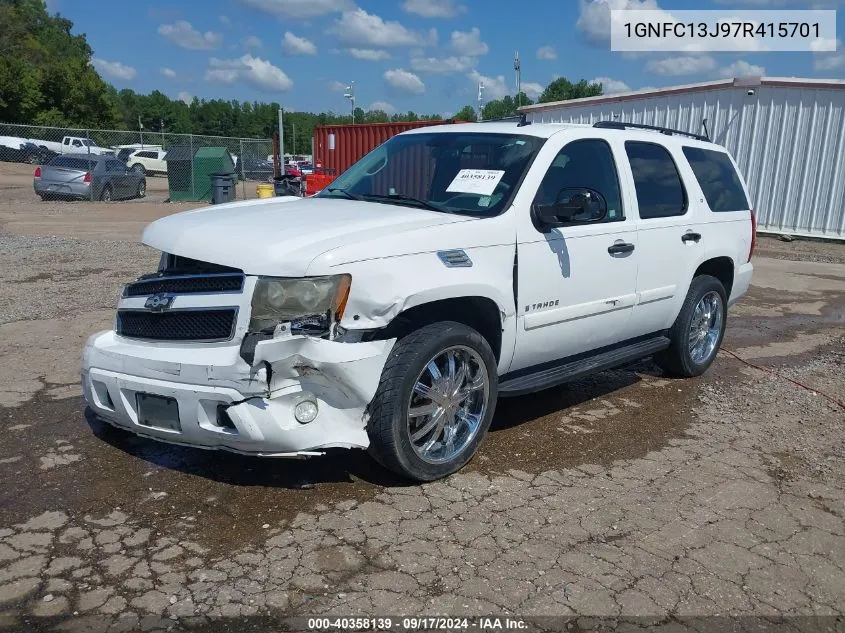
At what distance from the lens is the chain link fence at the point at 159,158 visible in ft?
76.9

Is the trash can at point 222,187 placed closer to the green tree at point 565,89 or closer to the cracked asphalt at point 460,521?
the cracked asphalt at point 460,521

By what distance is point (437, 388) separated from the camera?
4062 millimetres

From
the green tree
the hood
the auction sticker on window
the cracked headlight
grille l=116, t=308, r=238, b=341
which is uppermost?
the green tree

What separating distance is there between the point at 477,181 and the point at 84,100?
6576cm

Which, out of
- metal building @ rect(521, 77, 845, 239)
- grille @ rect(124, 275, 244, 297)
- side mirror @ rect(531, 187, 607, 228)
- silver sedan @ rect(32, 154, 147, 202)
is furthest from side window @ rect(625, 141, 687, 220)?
silver sedan @ rect(32, 154, 147, 202)

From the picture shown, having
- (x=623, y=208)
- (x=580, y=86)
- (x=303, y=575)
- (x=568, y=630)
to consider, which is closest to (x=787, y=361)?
(x=623, y=208)

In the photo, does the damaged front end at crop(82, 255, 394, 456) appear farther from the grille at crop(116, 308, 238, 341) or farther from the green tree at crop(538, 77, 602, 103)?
the green tree at crop(538, 77, 602, 103)

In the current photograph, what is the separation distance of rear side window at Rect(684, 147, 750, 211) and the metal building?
1159 centimetres

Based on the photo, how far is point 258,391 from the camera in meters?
3.48

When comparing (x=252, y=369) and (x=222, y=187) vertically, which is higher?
(x=222, y=187)

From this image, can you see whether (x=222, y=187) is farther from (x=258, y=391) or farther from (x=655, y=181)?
(x=258, y=391)

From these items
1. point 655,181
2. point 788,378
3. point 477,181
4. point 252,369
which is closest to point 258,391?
point 252,369

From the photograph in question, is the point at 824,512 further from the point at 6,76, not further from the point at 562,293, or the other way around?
the point at 6,76

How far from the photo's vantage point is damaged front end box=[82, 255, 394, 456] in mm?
3498
